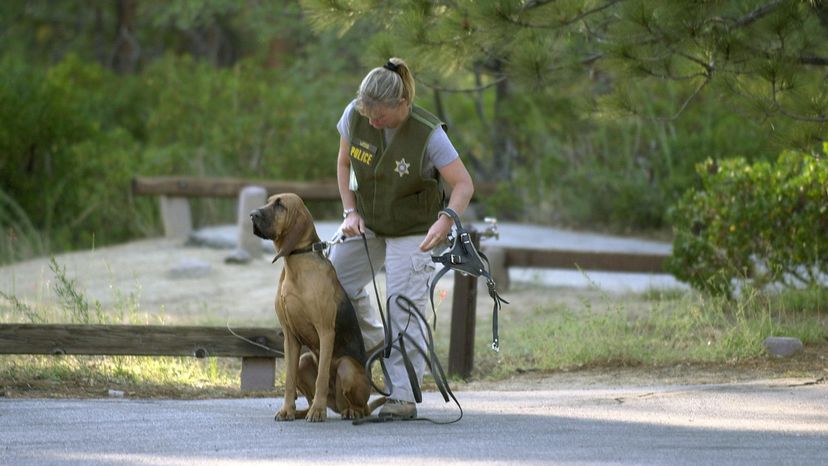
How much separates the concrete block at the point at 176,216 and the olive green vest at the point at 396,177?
34.9 ft

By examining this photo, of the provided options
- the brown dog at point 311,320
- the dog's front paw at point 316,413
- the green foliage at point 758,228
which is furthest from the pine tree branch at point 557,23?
the dog's front paw at point 316,413

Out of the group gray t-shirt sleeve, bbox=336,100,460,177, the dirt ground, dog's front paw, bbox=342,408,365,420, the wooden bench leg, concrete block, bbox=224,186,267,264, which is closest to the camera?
gray t-shirt sleeve, bbox=336,100,460,177

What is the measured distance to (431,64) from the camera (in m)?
9.22

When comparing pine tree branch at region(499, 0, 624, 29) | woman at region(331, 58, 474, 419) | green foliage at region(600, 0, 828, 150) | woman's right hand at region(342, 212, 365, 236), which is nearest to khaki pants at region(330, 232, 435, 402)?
woman at region(331, 58, 474, 419)

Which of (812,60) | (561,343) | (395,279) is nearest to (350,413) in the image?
(395,279)

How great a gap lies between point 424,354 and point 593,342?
3266mm

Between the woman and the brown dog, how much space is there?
0.21 meters

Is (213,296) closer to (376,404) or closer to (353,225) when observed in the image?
(376,404)

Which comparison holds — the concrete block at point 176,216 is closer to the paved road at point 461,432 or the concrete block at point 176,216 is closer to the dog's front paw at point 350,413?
the paved road at point 461,432

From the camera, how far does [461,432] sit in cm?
631

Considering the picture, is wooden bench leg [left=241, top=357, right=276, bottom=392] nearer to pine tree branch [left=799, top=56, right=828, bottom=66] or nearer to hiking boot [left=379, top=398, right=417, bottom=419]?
hiking boot [left=379, top=398, right=417, bottom=419]

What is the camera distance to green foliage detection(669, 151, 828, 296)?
10453mm

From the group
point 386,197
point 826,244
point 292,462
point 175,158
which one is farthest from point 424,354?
point 175,158

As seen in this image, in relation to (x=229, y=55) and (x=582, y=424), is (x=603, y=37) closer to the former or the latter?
(x=582, y=424)
